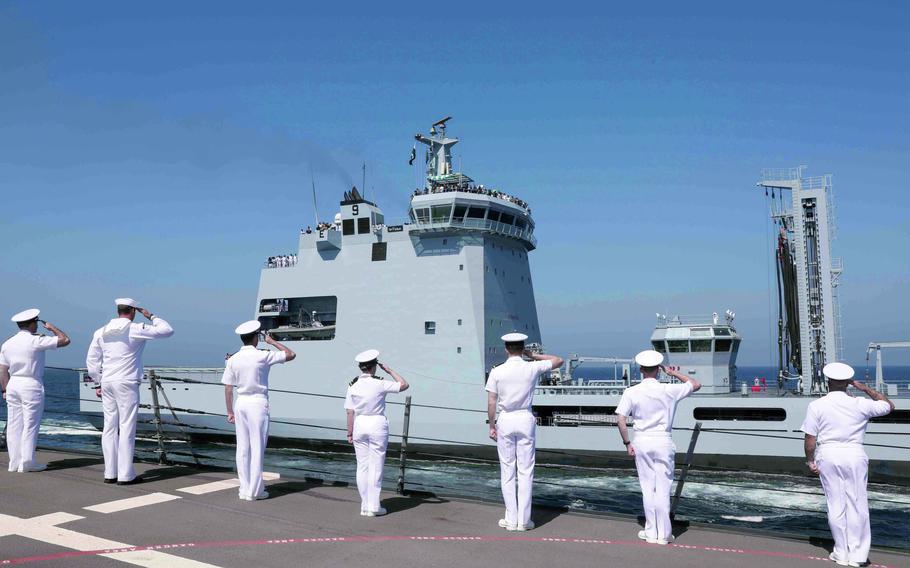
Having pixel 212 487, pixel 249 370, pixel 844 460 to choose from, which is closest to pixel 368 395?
pixel 249 370

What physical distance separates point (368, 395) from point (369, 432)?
0.99 feet

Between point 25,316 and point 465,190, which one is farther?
point 465,190

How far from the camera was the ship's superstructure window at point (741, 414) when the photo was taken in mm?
18350

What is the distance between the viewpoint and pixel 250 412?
18.7ft

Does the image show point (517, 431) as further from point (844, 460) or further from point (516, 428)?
point (844, 460)

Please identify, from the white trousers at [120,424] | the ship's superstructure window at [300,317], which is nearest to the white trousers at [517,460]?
the white trousers at [120,424]

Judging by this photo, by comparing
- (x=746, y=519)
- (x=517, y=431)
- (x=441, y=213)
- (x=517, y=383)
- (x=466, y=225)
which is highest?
(x=441, y=213)

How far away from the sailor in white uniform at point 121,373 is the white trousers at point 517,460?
3.24 meters

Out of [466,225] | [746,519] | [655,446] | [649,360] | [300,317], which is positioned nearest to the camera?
[655,446]

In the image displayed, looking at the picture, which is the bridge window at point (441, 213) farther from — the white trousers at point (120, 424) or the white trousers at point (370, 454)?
the white trousers at point (370, 454)

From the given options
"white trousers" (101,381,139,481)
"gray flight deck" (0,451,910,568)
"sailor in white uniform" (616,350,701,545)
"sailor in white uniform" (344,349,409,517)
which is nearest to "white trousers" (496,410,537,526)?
"gray flight deck" (0,451,910,568)

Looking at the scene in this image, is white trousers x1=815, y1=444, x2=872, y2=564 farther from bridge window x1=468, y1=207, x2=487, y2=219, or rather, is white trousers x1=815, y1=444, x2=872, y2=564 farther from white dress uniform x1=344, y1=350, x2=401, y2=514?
bridge window x1=468, y1=207, x2=487, y2=219

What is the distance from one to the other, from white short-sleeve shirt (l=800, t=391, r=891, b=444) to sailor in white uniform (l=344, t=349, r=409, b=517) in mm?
3077

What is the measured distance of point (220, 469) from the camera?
7117mm
